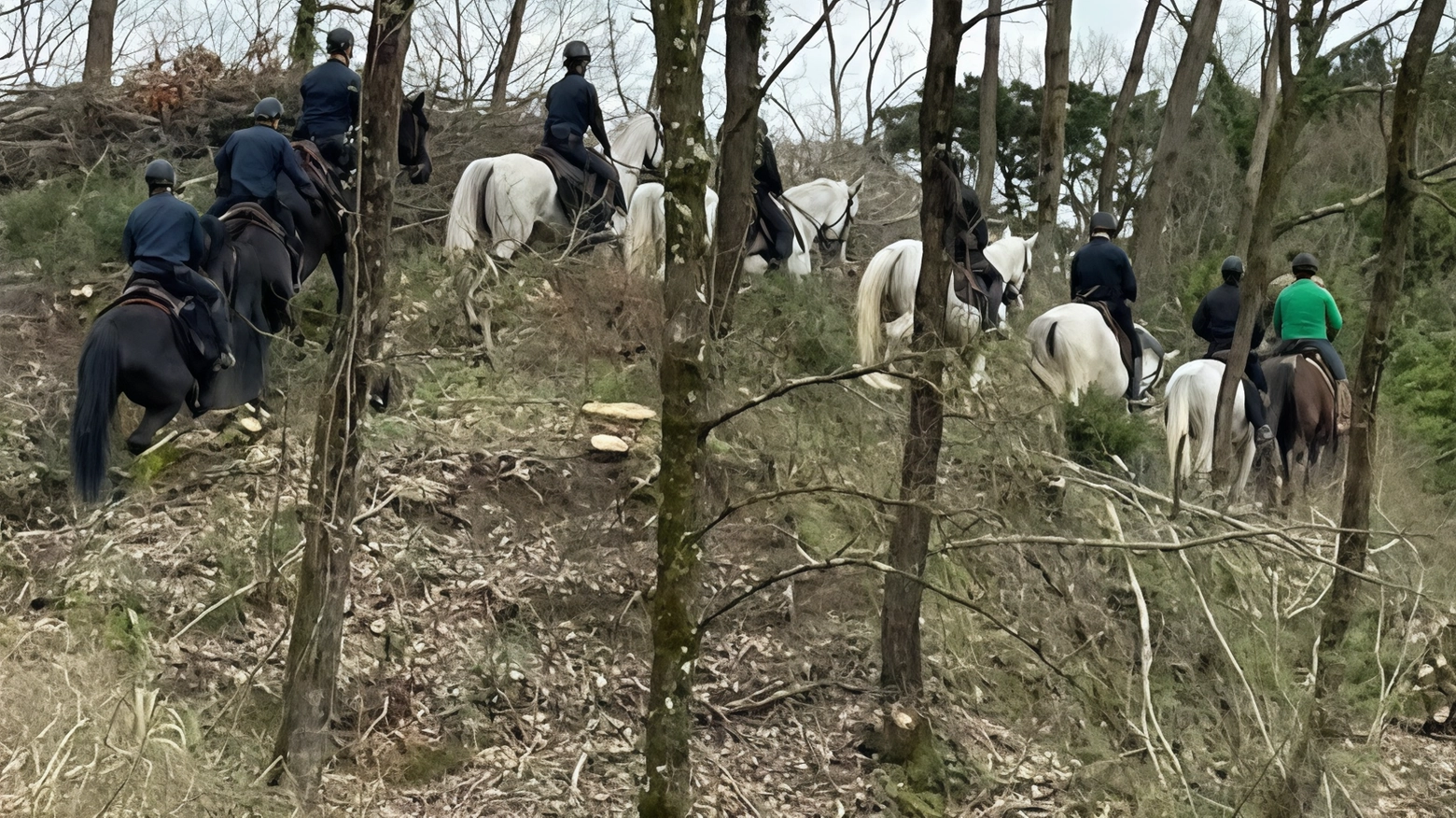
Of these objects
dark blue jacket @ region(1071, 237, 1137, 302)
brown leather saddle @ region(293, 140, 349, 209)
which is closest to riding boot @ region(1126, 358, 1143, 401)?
dark blue jacket @ region(1071, 237, 1137, 302)

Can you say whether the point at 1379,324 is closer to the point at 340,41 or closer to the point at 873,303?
the point at 873,303

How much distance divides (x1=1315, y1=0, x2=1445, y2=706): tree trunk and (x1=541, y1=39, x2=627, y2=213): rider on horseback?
24.6 ft

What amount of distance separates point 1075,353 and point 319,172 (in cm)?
635

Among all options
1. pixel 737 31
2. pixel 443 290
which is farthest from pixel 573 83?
pixel 737 31

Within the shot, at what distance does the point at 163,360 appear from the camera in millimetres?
9578

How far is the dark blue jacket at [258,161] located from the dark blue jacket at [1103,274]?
6.73m

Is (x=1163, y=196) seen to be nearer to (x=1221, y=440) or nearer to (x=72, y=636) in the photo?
(x=1221, y=440)

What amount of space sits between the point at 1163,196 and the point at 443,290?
11.1 metres

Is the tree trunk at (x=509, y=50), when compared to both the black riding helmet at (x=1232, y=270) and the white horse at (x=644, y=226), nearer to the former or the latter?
the white horse at (x=644, y=226)

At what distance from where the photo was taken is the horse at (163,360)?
9.07m

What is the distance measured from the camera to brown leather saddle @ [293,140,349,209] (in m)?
11.3

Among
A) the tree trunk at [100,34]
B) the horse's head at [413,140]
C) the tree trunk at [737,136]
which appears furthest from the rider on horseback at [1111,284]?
the tree trunk at [100,34]

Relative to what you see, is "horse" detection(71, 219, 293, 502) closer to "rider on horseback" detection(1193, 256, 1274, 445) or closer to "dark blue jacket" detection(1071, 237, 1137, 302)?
"dark blue jacket" detection(1071, 237, 1137, 302)

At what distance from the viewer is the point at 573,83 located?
13734mm
